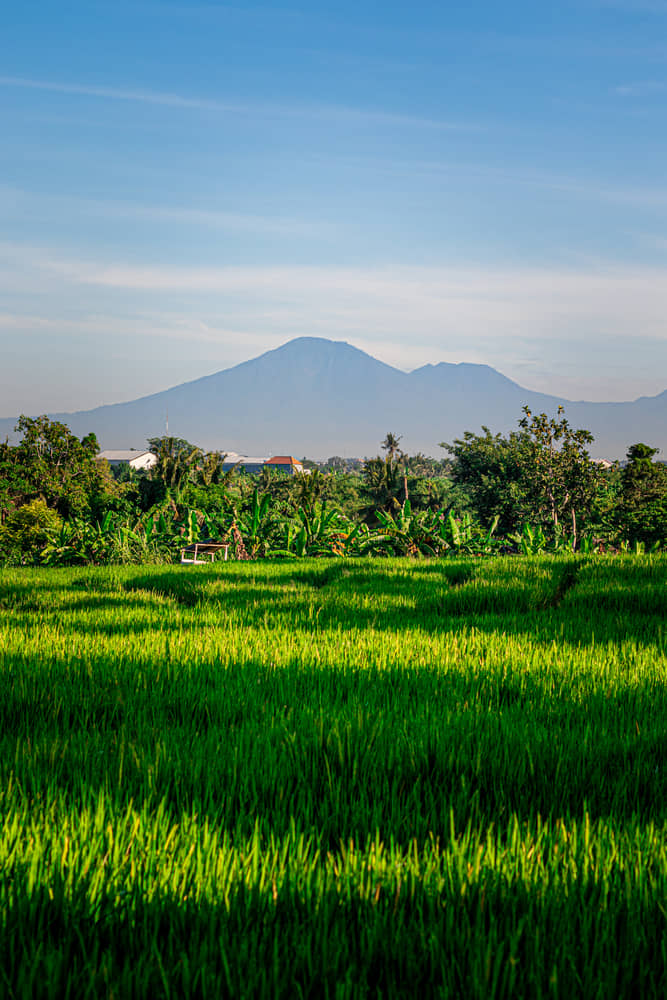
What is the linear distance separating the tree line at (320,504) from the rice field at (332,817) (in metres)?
7.47

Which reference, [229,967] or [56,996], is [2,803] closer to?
[56,996]

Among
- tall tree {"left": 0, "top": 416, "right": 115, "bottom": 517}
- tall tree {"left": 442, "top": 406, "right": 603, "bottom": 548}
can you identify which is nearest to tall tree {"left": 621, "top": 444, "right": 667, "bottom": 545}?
tall tree {"left": 442, "top": 406, "right": 603, "bottom": 548}

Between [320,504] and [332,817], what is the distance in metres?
12.4

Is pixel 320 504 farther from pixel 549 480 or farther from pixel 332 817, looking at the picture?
pixel 549 480

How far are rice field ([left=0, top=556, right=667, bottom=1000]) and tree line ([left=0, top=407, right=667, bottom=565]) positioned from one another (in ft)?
24.5

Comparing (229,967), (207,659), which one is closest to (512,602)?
(207,659)

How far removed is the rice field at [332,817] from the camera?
1.18 metres

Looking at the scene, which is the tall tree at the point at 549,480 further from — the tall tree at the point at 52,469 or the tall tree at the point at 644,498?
the tall tree at the point at 52,469

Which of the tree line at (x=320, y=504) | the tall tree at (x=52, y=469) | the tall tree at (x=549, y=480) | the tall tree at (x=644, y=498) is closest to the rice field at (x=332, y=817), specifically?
the tree line at (x=320, y=504)

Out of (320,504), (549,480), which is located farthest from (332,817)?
(549,480)

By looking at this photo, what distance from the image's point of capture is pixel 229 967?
1146 mm

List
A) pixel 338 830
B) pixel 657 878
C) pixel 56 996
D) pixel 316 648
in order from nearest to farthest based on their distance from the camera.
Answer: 1. pixel 56 996
2. pixel 657 878
3. pixel 338 830
4. pixel 316 648

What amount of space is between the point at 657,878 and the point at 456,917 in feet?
1.75

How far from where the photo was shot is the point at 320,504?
46.2 feet
